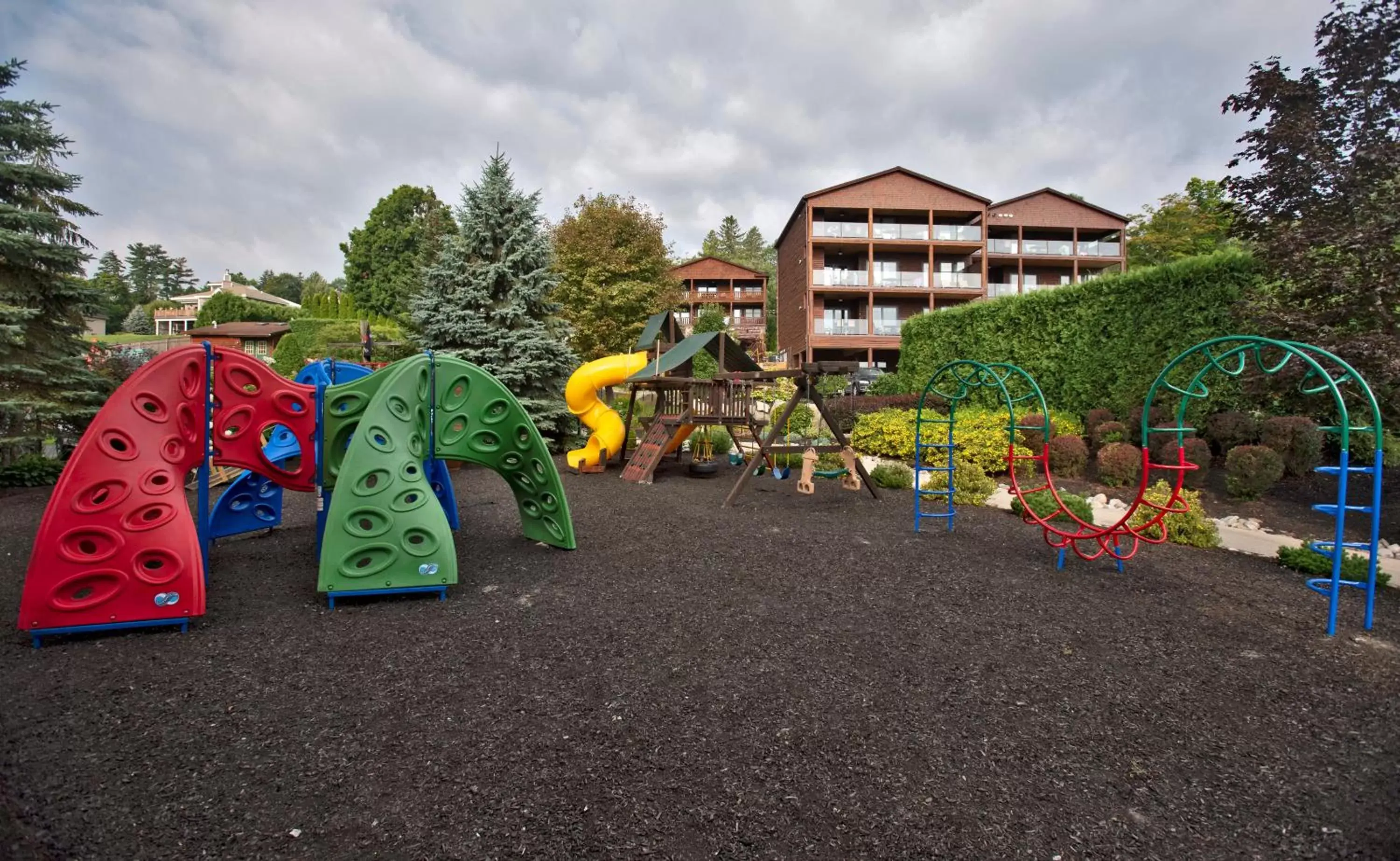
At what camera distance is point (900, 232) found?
104 feet

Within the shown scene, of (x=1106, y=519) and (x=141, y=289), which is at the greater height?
(x=141, y=289)

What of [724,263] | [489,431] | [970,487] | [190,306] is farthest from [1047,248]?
[190,306]

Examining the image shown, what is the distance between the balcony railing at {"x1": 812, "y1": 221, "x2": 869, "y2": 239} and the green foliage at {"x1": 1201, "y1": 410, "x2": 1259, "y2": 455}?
2437 centimetres

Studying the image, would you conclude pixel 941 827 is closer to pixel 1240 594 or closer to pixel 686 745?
pixel 686 745

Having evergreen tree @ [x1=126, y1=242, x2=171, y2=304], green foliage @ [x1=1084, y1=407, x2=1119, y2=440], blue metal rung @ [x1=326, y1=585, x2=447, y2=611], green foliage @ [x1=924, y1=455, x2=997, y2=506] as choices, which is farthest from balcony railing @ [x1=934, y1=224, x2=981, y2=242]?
evergreen tree @ [x1=126, y1=242, x2=171, y2=304]

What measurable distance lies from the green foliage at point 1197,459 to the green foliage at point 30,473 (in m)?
16.2

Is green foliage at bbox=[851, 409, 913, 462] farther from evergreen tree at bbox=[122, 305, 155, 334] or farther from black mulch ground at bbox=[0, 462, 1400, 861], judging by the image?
evergreen tree at bbox=[122, 305, 155, 334]

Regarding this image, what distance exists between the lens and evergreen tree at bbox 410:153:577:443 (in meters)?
13.2

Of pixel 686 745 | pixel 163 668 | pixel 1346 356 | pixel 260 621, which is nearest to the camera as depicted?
pixel 686 745

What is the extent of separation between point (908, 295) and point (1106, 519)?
2674cm

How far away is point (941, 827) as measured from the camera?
2.20 m

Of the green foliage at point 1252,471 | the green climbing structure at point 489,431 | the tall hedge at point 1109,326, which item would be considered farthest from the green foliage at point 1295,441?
the green climbing structure at point 489,431

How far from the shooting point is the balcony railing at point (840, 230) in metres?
31.2

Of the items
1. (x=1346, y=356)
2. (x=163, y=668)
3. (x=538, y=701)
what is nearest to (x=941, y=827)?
(x=538, y=701)
